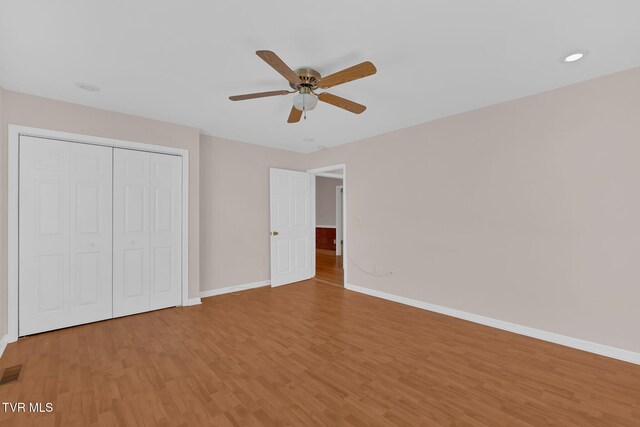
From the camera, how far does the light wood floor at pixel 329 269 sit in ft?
18.0

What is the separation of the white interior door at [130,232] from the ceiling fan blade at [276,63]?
Answer: 2.62 metres

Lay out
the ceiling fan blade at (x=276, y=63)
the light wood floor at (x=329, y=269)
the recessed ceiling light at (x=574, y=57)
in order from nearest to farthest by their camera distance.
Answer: the ceiling fan blade at (x=276, y=63) < the recessed ceiling light at (x=574, y=57) < the light wood floor at (x=329, y=269)

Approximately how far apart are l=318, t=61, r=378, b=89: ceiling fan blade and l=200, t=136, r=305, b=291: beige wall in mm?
2890

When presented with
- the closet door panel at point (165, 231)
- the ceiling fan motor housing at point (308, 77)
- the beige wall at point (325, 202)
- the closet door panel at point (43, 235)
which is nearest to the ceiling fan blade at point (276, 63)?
the ceiling fan motor housing at point (308, 77)

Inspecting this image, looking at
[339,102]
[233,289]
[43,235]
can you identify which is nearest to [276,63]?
Result: [339,102]

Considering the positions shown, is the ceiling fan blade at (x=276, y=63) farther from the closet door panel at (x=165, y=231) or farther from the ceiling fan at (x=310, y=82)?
the closet door panel at (x=165, y=231)

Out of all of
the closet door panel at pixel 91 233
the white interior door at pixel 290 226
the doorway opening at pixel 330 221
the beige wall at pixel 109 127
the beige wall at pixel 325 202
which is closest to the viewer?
the beige wall at pixel 109 127

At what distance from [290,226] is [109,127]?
309cm

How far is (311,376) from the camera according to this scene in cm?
220

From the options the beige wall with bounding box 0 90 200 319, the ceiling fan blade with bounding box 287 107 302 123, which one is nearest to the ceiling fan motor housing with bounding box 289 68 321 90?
the ceiling fan blade with bounding box 287 107 302 123

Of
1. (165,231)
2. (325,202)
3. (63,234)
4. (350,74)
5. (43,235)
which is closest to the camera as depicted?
(350,74)

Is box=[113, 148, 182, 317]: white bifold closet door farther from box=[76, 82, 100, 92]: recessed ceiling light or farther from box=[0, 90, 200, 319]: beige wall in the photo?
box=[76, 82, 100, 92]: recessed ceiling light

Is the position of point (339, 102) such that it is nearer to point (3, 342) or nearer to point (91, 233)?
point (91, 233)

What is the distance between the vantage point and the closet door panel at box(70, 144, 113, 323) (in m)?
3.17
